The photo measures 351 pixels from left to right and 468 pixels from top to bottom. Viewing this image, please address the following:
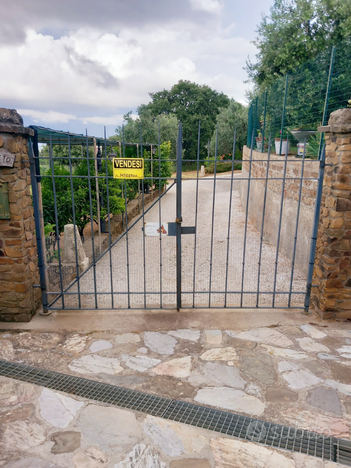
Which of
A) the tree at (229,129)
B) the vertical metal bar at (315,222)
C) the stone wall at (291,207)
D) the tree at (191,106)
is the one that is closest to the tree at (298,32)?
the stone wall at (291,207)

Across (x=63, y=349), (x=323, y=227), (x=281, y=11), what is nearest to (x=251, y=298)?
(x=323, y=227)

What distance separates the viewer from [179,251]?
12.9 ft

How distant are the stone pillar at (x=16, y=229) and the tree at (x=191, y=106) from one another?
30390 millimetres

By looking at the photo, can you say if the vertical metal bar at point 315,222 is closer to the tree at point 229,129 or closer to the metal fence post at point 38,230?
the metal fence post at point 38,230

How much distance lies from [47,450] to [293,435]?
162cm

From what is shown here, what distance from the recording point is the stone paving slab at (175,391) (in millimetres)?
2174

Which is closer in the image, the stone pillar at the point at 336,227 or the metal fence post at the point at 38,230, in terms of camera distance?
the stone pillar at the point at 336,227

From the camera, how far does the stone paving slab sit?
217 cm

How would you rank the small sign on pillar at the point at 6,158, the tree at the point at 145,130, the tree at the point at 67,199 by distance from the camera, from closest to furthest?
the small sign on pillar at the point at 6,158
the tree at the point at 67,199
the tree at the point at 145,130

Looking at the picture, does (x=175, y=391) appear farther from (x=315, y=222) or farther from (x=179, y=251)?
(x=315, y=222)

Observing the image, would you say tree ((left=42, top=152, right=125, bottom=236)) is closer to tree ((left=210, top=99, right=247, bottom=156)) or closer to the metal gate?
the metal gate

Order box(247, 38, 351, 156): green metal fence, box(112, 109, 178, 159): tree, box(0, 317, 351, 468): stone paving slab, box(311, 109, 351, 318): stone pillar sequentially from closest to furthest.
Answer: box(0, 317, 351, 468): stone paving slab < box(311, 109, 351, 318): stone pillar < box(247, 38, 351, 156): green metal fence < box(112, 109, 178, 159): tree

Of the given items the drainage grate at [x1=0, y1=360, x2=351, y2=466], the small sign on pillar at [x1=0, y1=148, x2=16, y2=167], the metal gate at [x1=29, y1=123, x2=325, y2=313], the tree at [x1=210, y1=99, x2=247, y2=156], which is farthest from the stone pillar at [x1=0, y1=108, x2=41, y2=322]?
the tree at [x1=210, y1=99, x2=247, y2=156]

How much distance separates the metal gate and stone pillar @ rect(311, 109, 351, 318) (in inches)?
4.7
